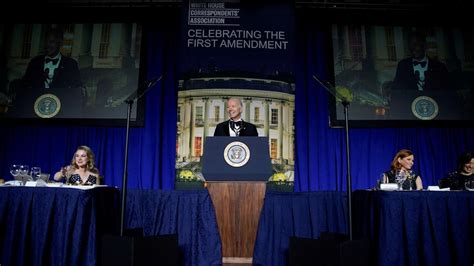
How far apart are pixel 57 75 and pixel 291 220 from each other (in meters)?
3.84

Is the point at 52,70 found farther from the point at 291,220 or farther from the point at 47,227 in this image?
the point at 291,220

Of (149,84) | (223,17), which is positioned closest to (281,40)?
(223,17)

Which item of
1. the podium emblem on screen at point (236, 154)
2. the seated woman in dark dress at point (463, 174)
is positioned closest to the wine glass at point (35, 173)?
the podium emblem on screen at point (236, 154)

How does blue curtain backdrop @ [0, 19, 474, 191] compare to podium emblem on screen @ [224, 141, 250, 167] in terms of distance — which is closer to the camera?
podium emblem on screen @ [224, 141, 250, 167]

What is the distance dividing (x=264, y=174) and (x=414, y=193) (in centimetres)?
106

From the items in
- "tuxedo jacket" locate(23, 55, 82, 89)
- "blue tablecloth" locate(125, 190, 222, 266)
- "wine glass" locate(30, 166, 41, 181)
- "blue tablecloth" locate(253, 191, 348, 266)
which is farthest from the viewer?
"tuxedo jacket" locate(23, 55, 82, 89)

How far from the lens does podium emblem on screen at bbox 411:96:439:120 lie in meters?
5.35

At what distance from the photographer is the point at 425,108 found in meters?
5.36

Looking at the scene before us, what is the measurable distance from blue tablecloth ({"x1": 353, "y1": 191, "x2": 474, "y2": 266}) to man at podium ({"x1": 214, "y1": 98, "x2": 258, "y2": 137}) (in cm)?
163

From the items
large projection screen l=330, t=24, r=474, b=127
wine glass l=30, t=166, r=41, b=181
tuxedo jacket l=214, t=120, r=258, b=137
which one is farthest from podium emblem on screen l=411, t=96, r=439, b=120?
wine glass l=30, t=166, r=41, b=181

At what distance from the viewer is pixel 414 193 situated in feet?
9.09

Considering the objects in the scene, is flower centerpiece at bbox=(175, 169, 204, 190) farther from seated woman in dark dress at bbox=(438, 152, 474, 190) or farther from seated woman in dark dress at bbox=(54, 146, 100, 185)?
seated woman in dark dress at bbox=(438, 152, 474, 190)

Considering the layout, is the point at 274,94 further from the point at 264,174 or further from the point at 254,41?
the point at 264,174

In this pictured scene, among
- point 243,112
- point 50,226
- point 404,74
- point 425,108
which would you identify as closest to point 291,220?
point 50,226
